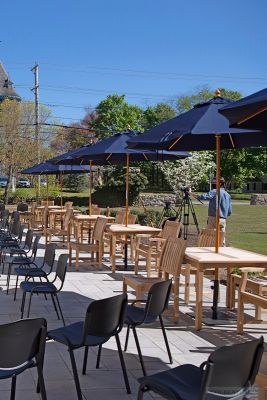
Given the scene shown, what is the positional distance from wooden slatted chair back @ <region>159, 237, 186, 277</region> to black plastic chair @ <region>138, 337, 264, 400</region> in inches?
126

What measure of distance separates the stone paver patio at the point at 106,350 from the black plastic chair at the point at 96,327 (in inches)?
14.4

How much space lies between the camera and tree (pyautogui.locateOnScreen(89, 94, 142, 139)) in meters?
58.6

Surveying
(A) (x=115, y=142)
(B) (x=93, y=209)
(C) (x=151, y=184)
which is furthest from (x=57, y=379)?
(C) (x=151, y=184)

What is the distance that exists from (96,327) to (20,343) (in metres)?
0.87

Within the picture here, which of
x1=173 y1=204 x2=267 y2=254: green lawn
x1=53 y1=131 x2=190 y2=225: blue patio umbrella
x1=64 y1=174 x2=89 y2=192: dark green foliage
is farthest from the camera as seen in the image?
x1=64 y1=174 x2=89 y2=192: dark green foliage

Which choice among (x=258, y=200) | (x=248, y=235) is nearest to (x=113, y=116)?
(x=258, y=200)

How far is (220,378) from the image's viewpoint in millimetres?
3006

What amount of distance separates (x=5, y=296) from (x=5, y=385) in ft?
12.0

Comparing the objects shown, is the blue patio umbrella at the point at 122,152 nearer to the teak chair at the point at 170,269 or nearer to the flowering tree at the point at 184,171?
the teak chair at the point at 170,269

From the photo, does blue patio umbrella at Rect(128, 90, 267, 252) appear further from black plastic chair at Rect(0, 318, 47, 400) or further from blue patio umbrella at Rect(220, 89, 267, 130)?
black plastic chair at Rect(0, 318, 47, 400)

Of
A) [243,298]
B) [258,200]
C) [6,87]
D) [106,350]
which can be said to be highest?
[6,87]

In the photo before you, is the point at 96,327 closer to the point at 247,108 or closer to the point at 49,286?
the point at 247,108

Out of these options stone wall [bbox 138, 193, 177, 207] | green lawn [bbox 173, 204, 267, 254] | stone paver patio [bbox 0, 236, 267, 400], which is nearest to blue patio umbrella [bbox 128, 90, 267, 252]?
stone paver patio [bbox 0, 236, 267, 400]

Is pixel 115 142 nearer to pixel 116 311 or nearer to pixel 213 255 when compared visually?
pixel 213 255
